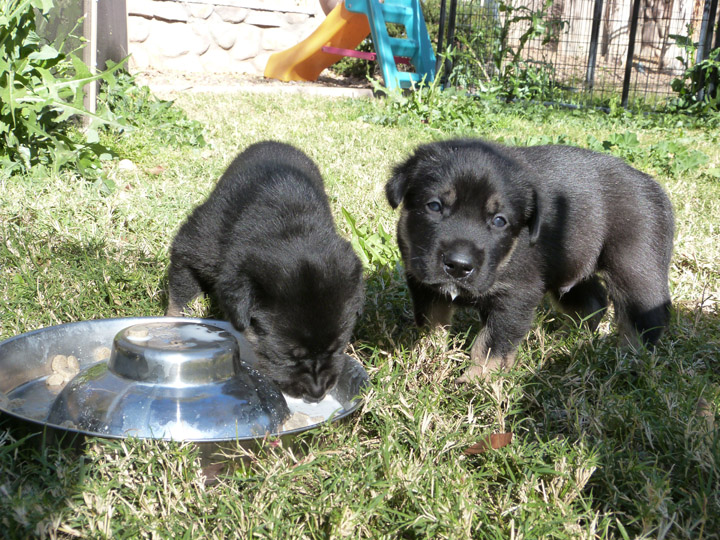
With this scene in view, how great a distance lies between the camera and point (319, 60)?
14.2m

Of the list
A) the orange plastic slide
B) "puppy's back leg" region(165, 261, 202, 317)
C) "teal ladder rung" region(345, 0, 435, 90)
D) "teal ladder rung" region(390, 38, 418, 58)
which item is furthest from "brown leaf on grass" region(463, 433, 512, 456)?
the orange plastic slide

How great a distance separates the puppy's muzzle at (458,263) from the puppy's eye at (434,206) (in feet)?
0.98

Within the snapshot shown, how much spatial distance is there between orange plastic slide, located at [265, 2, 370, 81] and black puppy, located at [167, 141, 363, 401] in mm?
11341

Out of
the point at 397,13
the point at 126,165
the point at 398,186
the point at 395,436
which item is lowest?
the point at 395,436

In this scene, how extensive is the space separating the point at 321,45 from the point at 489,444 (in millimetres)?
12577

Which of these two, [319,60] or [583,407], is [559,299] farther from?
[319,60]

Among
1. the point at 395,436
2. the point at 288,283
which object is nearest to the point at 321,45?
the point at 288,283

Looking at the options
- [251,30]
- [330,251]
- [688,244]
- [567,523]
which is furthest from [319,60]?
[567,523]

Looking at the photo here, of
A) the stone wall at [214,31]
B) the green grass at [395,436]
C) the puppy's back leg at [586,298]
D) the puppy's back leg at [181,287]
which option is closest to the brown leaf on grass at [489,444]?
the green grass at [395,436]

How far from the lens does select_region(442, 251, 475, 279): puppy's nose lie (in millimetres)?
2973

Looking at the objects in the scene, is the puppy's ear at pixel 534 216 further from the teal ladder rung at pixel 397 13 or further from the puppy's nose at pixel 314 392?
the teal ladder rung at pixel 397 13

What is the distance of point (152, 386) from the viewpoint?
2.59 metres

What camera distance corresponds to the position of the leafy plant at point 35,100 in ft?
15.7

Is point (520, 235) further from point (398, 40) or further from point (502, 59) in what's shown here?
point (398, 40)
